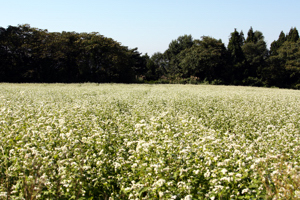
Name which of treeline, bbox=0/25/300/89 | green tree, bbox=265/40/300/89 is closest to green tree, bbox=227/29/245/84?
treeline, bbox=0/25/300/89

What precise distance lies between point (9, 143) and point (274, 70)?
67.3 m

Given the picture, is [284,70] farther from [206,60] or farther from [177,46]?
[177,46]

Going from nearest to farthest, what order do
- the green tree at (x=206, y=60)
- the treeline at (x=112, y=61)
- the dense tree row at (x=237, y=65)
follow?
the treeline at (x=112, y=61)
the green tree at (x=206, y=60)
the dense tree row at (x=237, y=65)

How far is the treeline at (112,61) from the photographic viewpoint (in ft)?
150

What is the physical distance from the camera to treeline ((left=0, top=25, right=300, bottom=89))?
45750 mm

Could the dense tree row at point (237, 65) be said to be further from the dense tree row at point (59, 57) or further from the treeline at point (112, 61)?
the dense tree row at point (59, 57)

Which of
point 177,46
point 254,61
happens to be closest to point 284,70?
point 254,61

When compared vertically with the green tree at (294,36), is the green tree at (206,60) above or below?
below

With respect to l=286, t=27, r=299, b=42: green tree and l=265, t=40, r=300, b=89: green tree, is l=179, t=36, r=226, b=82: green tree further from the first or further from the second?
l=286, t=27, r=299, b=42: green tree

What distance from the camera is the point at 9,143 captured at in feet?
17.3

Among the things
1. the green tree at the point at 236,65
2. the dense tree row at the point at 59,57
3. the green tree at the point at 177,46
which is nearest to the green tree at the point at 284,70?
the green tree at the point at 236,65

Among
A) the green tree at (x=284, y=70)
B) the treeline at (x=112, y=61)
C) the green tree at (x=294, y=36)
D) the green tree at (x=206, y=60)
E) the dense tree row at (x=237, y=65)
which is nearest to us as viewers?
the treeline at (x=112, y=61)

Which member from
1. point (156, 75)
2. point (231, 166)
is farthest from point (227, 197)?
point (156, 75)

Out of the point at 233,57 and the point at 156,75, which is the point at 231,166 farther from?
the point at 156,75
